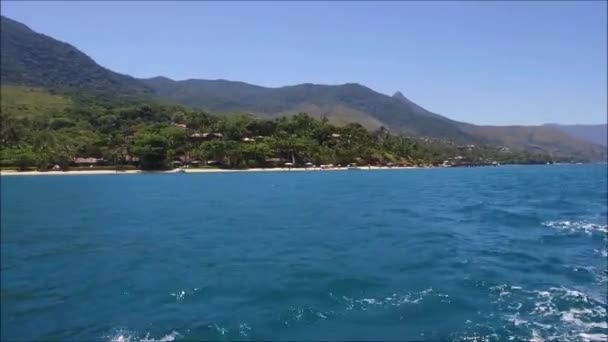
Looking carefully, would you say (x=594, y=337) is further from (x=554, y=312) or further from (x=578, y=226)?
(x=578, y=226)

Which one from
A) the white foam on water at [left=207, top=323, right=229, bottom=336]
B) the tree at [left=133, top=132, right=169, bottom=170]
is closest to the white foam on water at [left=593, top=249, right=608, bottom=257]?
the white foam on water at [left=207, top=323, right=229, bottom=336]

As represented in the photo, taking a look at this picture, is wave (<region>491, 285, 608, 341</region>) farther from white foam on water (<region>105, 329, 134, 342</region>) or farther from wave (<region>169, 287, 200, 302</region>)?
white foam on water (<region>105, 329, 134, 342</region>)

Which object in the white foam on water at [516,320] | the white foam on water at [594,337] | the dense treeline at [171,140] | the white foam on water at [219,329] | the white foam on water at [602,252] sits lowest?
the white foam on water at [602,252]

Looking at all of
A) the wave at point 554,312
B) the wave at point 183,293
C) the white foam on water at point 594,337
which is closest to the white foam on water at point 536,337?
the wave at point 554,312

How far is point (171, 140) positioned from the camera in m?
122

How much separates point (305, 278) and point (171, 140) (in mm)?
112588

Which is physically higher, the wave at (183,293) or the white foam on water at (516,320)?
the wave at (183,293)

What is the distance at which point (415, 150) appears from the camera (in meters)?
183

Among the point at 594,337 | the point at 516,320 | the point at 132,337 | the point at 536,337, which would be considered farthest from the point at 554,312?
the point at 132,337

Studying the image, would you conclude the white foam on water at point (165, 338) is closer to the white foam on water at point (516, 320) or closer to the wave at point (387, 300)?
the wave at point (387, 300)

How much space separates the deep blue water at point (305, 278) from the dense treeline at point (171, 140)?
84700mm

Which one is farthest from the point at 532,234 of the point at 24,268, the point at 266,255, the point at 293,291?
the point at 24,268

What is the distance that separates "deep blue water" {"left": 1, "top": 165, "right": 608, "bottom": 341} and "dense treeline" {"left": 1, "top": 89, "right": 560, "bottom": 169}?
84700 mm

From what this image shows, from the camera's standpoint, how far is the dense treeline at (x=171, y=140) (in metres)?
112
